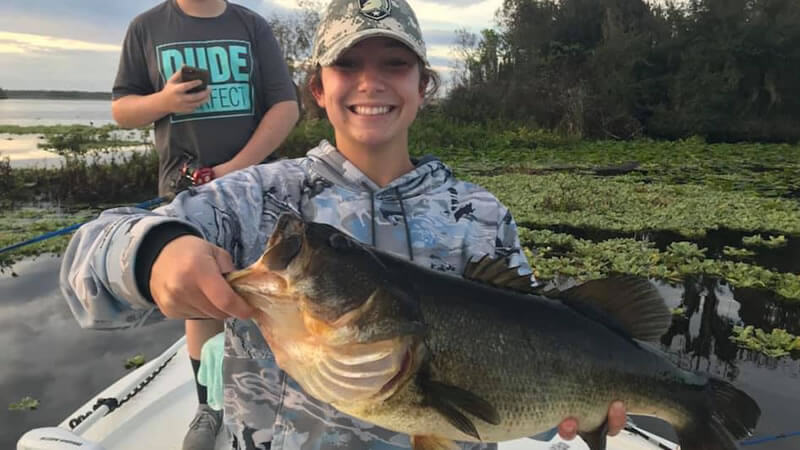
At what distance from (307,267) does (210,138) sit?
2192mm

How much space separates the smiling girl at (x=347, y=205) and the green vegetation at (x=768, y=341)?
3.93 metres

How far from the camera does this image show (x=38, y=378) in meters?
4.65

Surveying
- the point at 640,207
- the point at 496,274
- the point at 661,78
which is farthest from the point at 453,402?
the point at 661,78

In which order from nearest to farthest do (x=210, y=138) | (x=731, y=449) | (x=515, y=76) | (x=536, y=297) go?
(x=536, y=297), (x=731, y=449), (x=210, y=138), (x=515, y=76)

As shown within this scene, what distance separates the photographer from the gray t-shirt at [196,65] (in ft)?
10.5

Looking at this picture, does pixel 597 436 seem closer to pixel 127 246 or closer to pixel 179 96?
pixel 127 246

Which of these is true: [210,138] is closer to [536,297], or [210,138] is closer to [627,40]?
[536,297]

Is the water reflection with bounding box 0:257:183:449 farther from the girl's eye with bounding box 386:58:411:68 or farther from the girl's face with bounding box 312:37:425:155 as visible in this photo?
the girl's eye with bounding box 386:58:411:68

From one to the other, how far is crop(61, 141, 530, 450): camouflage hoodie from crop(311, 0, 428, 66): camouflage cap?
0.36 metres

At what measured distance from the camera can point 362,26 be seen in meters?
1.89

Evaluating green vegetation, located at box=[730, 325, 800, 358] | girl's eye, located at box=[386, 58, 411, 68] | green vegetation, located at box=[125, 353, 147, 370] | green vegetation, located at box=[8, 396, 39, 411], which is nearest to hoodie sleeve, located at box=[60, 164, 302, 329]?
girl's eye, located at box=[386, 58, 411, 68]

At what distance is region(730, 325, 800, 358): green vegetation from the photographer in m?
4.99

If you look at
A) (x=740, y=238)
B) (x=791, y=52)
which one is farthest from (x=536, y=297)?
(x=791, y=52)

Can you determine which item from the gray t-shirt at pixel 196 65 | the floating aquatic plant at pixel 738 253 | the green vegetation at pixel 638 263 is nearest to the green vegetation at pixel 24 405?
the gray t-shirt at pixel 196 65
